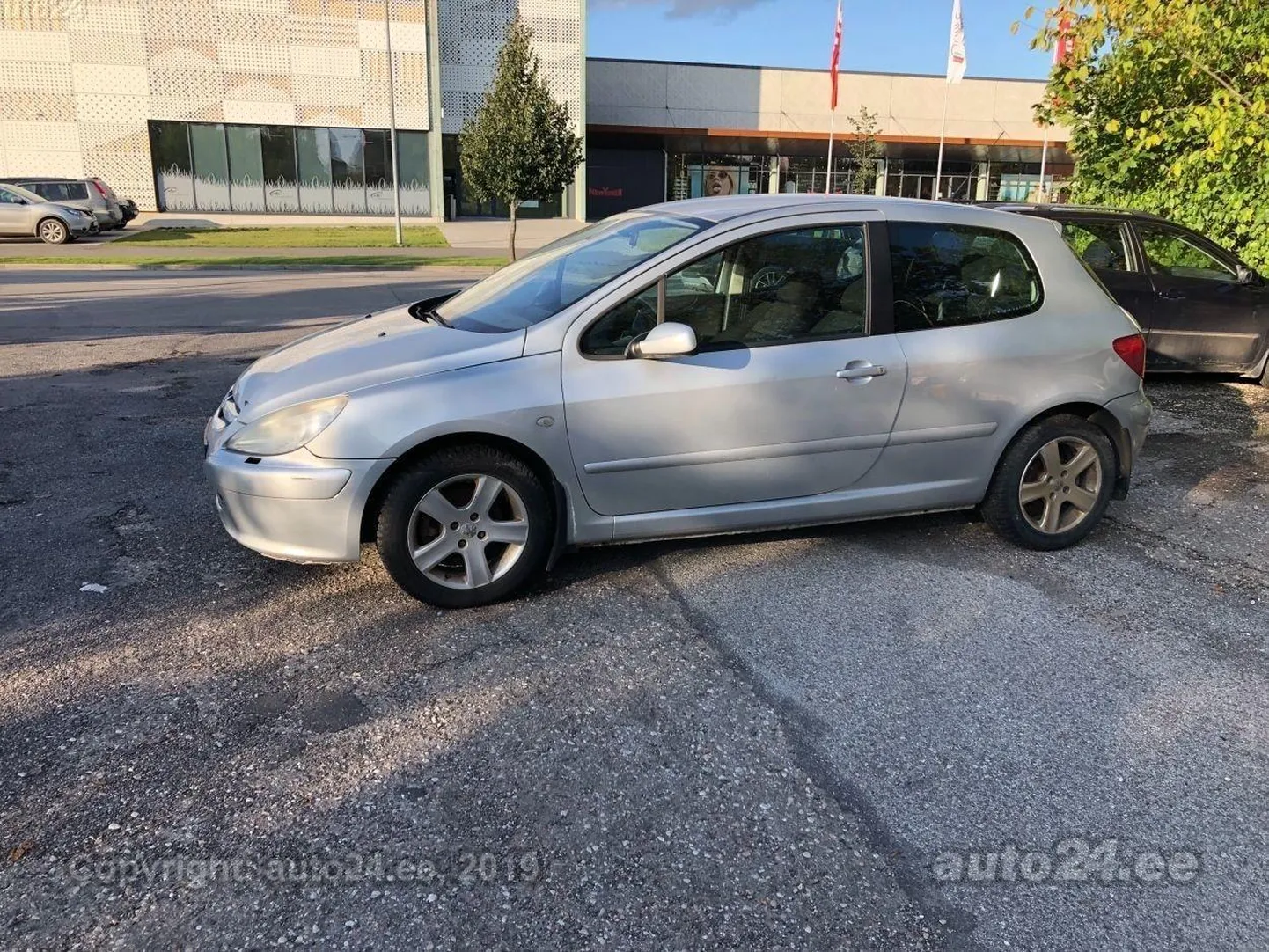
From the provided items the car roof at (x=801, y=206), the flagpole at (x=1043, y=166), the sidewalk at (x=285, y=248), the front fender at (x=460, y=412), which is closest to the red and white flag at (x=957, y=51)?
the flagpole at (x=1043, y=166)

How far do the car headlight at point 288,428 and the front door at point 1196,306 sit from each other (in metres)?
7.40

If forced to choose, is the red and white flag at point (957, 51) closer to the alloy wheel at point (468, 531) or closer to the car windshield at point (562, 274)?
the car windshield at point (562, 274)

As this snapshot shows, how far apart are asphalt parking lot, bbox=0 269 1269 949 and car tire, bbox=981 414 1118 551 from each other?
0.15 m

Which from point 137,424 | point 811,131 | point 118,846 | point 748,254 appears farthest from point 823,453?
point 811,131

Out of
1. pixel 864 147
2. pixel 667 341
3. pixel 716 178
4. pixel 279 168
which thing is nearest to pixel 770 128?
pixel 716 178

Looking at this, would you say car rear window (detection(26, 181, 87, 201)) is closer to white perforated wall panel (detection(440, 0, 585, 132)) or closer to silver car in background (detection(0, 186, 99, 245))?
silver car in background (detection(0, 186, 99, 245))

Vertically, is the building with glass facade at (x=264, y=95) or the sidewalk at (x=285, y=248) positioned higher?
the building with glass facade at (x=264, y=95)

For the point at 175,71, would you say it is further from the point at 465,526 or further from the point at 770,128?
the point at 465,526

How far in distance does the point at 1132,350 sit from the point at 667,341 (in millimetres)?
2545

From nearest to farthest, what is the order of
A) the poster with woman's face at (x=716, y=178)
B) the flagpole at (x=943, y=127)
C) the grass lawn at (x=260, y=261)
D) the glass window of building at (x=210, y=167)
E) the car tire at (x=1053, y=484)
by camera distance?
the car tire at (x=1053, y=484), the grass lawn at (x=260, y=261), the glass window of building at (x=210, y=167), the flagpole at (x=943, y=127), the poster with woman's face at (x=716, y=178)

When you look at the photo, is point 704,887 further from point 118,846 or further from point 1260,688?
point 1260,688

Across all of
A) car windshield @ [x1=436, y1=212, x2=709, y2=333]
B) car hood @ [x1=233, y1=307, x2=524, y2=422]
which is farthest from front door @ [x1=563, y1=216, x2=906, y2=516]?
car hood @ [x1=233, y1=307, x2=524, y2=422]

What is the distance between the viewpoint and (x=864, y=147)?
44.1 m

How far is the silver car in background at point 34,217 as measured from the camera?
26156 millimetres
